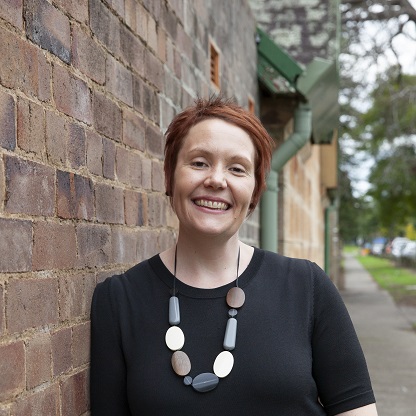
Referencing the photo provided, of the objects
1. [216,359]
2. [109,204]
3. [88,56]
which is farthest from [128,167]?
[216,359]

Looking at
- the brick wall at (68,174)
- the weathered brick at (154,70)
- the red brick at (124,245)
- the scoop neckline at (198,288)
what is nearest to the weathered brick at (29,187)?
the brick wall at (68,174)

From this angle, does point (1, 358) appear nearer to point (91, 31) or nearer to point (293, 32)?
point (91, 31)

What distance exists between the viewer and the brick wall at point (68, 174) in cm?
176

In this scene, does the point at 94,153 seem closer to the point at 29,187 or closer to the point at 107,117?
the point at 107,117

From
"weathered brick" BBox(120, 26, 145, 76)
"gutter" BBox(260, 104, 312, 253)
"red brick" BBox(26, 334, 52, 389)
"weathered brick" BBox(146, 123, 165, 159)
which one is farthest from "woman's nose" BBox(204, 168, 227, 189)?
"gutter" BBox(260, 104, 312, 253)

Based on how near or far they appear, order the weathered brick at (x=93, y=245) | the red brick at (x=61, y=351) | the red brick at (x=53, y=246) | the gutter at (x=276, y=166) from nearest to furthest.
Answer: the red brick at (x=53, y=246), the red brick at (x=61, y=351), the weathered brick at (x=93, y=245), the gutter at (x=276, y=166)

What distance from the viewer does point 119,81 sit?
8.55ft

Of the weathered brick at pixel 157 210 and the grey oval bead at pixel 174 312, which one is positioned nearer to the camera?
the grey oval bead at pixel 174 312

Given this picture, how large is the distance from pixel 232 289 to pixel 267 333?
0.16 m

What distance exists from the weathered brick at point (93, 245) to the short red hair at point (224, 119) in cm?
26

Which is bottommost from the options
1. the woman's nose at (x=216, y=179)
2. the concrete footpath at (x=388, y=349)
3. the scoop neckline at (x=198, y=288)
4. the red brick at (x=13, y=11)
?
the concrete footpath at (x=388, y=349)

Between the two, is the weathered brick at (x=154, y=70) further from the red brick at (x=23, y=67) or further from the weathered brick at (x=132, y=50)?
the red brick at (x=23, y=67)

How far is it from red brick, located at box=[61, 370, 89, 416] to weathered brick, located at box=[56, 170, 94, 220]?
46 centimetres

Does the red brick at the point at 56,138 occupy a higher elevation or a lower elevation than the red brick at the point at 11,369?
higher
